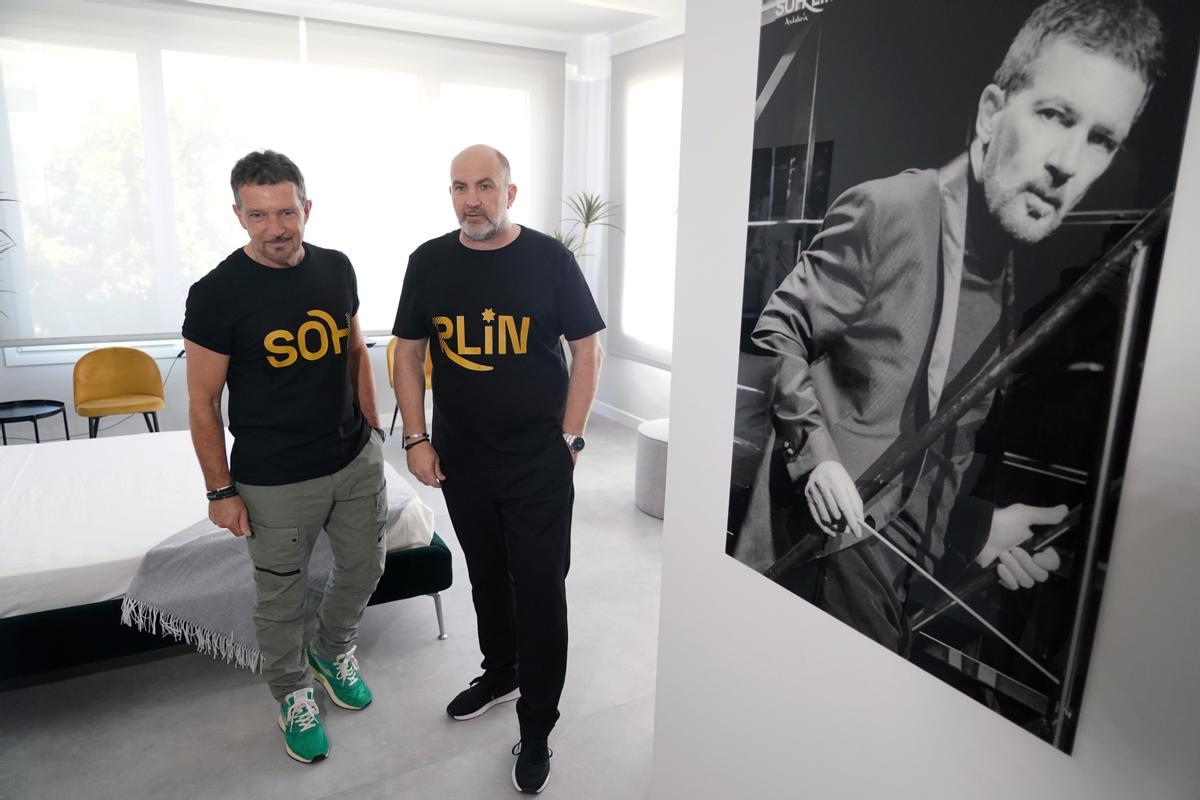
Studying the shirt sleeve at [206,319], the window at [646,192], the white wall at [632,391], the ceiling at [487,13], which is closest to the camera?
the shirt sleeve at [206,319]

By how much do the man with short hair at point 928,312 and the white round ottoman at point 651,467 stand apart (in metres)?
2.69

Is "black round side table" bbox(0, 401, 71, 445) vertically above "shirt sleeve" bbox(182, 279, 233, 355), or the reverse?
"shirt sleeve" bbox(182, 279, 233, 355)

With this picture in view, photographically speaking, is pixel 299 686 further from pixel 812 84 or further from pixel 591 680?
pixel 812 84

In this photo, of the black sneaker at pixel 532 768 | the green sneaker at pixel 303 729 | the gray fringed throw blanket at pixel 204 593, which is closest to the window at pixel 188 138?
the gray fringed throw blanket at pixel 204 593

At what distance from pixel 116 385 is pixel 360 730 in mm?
3352

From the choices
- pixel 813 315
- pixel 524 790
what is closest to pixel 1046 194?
pixel 813 315

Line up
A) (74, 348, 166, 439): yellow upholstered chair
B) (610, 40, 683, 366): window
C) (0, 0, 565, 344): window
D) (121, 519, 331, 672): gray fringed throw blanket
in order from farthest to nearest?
(610, 40, 683, 366): window, (0, 0, 565, 344): window, (74, 348, 166, 439): yellow upholstered chair, (121, 519, 331, 672): gray fringed throw blanket

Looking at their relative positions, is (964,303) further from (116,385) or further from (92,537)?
(116,385)

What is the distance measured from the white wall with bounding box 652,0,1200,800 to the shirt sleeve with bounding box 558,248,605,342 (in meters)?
0.57

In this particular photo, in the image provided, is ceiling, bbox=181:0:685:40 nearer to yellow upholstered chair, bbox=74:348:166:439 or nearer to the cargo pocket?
yellow upholstered chair, bbox=74:348:166:439

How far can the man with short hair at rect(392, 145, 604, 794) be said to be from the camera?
2.00 meters

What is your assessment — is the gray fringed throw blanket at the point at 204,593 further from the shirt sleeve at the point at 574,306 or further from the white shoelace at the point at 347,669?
the shirt sleeve at the point at 574,306

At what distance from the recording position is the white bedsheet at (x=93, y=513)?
2273mm

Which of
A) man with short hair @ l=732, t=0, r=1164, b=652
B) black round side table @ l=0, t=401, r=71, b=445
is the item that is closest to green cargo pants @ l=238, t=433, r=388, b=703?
man with short hair @ l=732, t=0, r=1164, b=652
